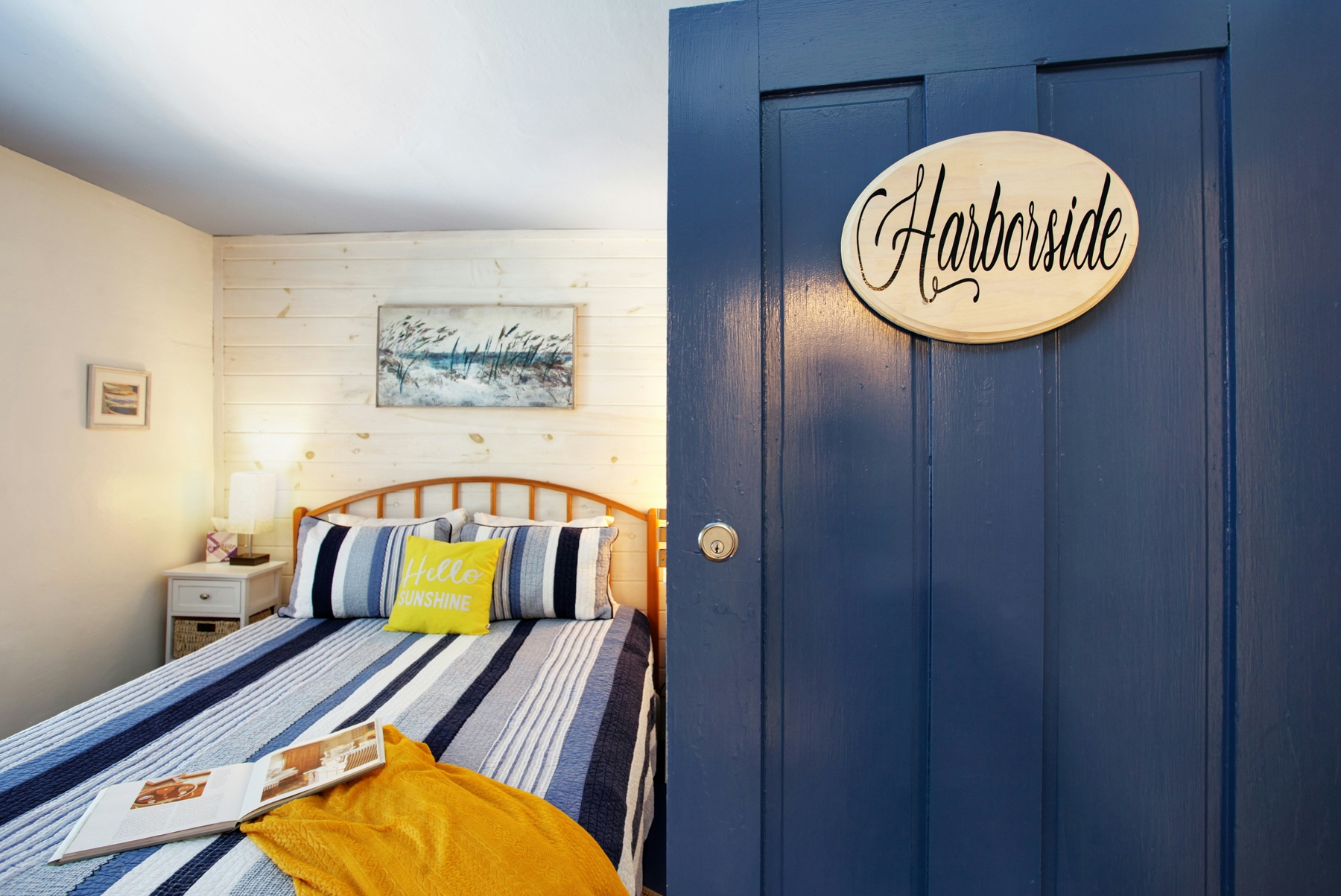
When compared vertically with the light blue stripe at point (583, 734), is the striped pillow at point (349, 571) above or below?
above

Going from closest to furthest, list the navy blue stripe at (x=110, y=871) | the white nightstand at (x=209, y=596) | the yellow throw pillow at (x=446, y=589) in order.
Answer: the navy blue stripe at (x=110, y=871) < the yellow throw pillow at (x=446, y=589) < the white nightstand at (x=209, y=596)

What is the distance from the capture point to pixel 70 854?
905 millimetres

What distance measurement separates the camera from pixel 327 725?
135 centimetres

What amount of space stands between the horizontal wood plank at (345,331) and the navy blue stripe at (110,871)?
2.08 m

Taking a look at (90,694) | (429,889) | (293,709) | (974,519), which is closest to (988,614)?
(974,519)

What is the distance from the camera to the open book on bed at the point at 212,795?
3.10 ft

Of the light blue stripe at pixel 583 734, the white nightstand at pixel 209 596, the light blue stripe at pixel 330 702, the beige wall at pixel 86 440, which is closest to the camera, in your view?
the light blue stripe at pixel 583 734

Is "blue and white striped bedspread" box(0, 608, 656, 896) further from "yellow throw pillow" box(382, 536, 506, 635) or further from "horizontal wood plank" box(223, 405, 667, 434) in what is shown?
"horizontal wood plank" box(223, 405, 667, 434)

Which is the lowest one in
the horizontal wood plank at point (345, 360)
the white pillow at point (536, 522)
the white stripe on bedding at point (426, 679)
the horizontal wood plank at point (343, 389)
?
the white stripe on bedding at point (426, 679)

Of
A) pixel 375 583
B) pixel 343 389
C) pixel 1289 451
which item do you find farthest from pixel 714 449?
pixel 343 389

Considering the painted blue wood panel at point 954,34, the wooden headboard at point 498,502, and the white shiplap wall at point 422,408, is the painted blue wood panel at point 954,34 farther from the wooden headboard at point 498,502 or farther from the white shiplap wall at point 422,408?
the wooden headboard at point 498,502

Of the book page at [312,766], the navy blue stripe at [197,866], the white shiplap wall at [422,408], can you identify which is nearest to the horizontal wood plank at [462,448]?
the white shiplap wall at [422,408]

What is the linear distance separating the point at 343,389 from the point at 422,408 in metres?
0.40

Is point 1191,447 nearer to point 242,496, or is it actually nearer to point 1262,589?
point 1262,589
